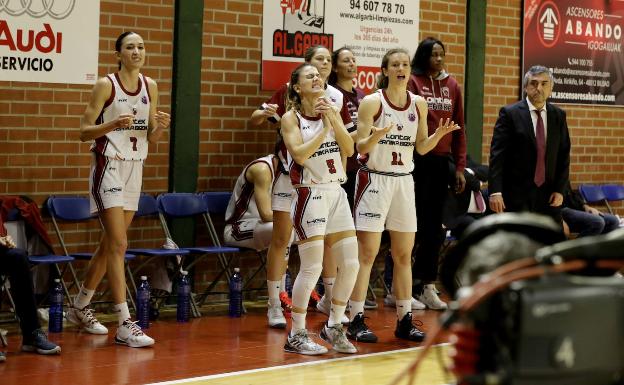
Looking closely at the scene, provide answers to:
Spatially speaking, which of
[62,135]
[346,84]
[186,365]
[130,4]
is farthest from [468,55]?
[186,365]

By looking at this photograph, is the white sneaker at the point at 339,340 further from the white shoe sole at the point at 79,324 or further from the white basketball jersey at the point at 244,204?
the white basketball jersey at the point at 244,204

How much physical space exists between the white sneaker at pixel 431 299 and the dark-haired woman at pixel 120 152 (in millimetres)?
2704

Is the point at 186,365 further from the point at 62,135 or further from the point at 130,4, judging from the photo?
the point at 130,4

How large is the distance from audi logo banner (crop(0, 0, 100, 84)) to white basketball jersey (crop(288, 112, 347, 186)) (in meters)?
2.10

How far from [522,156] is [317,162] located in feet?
5.38

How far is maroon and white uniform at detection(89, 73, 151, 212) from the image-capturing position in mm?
6836

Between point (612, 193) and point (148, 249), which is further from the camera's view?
point (612, 193)

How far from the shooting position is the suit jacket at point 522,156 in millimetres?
7316

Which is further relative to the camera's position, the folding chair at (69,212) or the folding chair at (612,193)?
the folding chair at (612,193)

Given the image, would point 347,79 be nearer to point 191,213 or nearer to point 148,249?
point 191,213

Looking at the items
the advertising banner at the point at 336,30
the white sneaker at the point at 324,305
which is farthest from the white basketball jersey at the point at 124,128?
the advertising banner at the point at 336,30

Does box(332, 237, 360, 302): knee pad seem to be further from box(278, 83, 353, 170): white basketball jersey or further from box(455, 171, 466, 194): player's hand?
box(455, 171, 466, 194): player's hand

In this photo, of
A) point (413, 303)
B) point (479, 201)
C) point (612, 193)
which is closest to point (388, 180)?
point (413, 303)

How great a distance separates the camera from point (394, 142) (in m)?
6.97
